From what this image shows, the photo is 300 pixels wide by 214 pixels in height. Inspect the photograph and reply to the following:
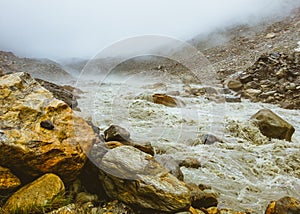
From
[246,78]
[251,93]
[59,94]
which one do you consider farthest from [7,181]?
[246,78]

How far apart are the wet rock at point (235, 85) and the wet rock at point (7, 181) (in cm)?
1209

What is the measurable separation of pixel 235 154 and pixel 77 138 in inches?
138

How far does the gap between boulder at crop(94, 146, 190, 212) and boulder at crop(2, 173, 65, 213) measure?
18.8 inches

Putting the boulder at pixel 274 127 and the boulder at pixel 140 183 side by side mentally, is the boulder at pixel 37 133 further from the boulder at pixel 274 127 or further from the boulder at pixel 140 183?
the boulder at pixel 274 127

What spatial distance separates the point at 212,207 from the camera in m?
3.13

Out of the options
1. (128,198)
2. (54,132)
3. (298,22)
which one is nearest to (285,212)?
(128,198)

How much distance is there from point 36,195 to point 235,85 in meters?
12.3

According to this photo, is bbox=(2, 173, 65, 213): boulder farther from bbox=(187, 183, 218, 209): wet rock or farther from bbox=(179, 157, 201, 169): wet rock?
bbox=(179, 157, 201, 169): wet rock

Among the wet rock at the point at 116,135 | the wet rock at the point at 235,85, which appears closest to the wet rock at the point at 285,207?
the wet rock at the point at 116,135

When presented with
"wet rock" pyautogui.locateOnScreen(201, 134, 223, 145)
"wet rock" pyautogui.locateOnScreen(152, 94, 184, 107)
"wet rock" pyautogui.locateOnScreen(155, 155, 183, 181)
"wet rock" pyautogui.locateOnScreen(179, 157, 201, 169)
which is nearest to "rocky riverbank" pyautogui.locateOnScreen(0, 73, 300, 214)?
"wet rock" pyautogui.locateOnScreen(155, 155, 183, 181)

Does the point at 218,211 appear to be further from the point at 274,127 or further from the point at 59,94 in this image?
the point at 59,94

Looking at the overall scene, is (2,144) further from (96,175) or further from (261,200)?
(261,200)

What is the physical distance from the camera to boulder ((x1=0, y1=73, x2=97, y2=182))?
2559 millimetres

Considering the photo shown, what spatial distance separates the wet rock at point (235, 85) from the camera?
13.4 m
